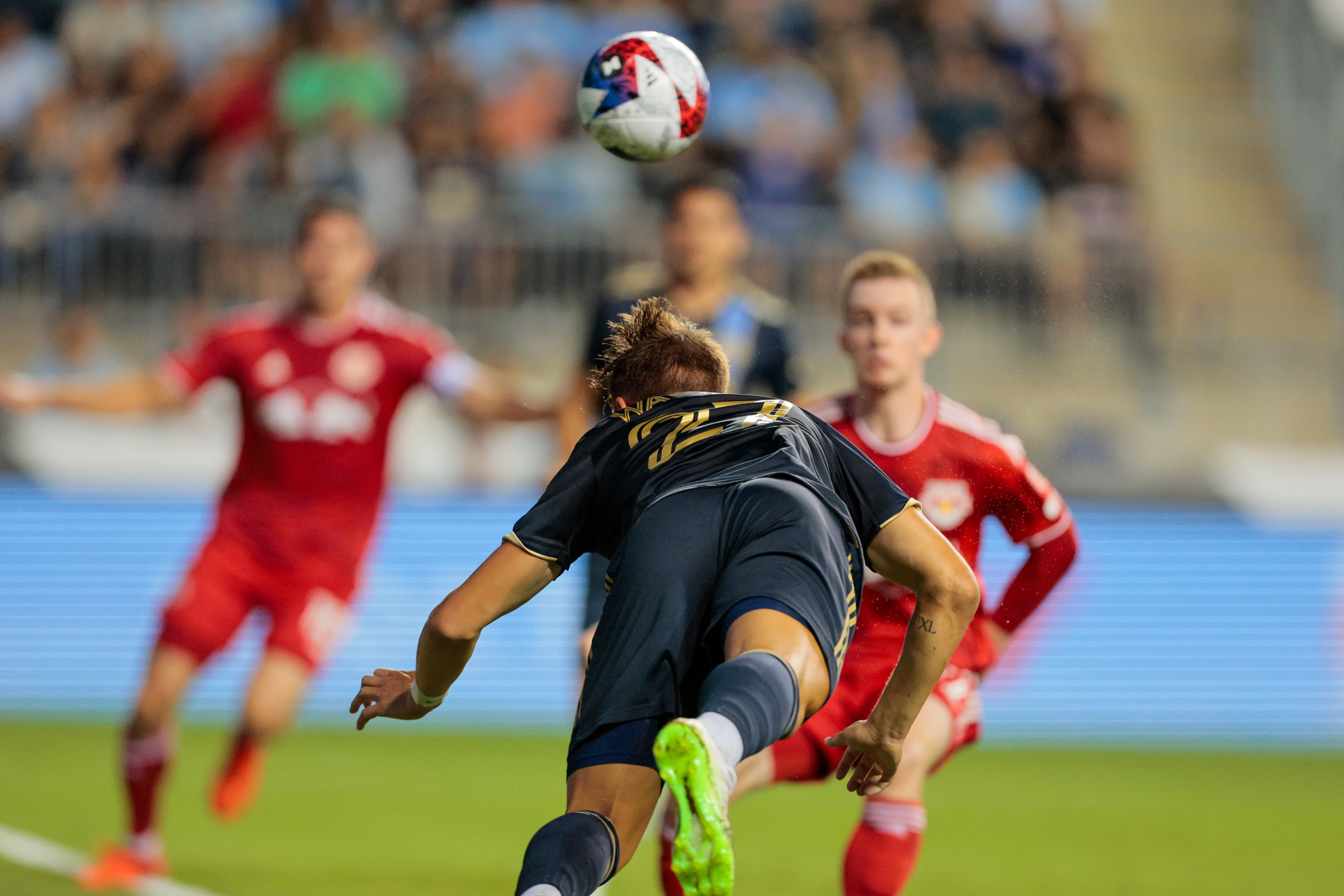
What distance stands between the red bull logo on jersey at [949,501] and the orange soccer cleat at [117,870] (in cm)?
368

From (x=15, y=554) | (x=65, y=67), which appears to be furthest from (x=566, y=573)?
(x=65, y=67)

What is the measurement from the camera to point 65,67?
46.0 feet

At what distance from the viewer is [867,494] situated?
3.98m

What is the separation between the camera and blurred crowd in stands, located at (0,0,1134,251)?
13055mm

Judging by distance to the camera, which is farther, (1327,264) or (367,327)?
(1327,264)

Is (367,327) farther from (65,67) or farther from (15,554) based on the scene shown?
(65,67)

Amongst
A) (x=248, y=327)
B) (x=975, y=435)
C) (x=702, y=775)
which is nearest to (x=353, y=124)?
(x=248, y=327)

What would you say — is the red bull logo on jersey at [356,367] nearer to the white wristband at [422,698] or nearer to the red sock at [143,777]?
the red sock at [143,777]

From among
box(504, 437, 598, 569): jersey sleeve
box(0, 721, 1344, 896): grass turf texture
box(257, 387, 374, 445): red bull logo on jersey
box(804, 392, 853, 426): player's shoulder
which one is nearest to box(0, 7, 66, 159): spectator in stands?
box(0, 721, 1344, 896): grass turf texture

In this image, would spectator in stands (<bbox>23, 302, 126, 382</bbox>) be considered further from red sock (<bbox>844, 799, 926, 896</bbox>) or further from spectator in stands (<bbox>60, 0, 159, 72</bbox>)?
red sock (<bbox>844, 799, 926, 896</bbox>)

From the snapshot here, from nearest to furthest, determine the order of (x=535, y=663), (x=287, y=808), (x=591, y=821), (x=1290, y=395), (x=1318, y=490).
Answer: (x=591, y=821)
(x=287, y=808)
(x=535, y=663)
(x=1318, y=490)
(x=1290, y=395)

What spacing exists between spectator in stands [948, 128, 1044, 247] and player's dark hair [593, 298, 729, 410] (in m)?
9.12

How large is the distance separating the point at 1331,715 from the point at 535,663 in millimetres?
5379

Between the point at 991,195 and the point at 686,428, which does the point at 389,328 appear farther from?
the point at 991,195
